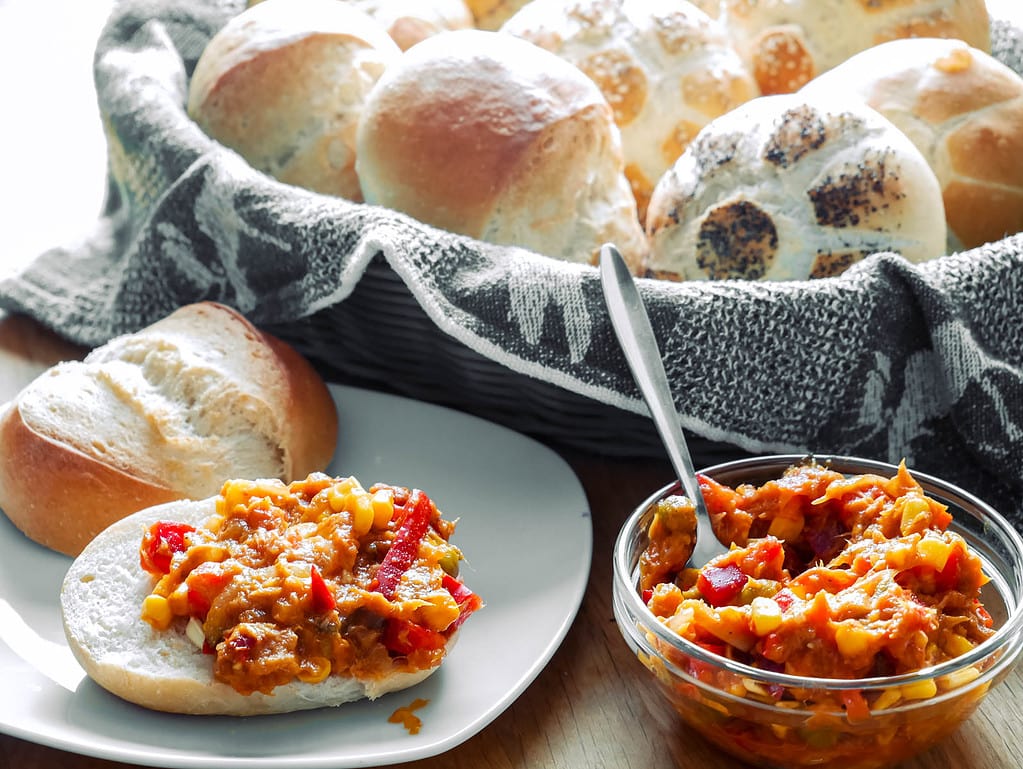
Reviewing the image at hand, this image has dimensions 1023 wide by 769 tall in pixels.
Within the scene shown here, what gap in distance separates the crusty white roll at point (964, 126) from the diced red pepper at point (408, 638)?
4.17 ft

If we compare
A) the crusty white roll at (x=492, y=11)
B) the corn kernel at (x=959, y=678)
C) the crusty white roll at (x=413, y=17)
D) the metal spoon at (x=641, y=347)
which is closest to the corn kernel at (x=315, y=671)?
the metal spoon at (x=641, y=347)

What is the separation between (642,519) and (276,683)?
1.78 ft

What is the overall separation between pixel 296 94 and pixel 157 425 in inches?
32.7

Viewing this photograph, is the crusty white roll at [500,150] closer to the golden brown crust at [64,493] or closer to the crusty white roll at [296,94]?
the crusty white roll at [296,94]

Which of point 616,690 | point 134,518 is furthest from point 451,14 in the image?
point 616,690

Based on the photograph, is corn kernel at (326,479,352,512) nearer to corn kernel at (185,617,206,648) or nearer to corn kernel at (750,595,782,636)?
corn kernel at (185,617,206,648)

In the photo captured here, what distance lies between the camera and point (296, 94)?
2385 millimetres

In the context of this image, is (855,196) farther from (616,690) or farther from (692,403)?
(616,690)

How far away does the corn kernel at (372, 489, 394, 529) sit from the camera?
1607 mm

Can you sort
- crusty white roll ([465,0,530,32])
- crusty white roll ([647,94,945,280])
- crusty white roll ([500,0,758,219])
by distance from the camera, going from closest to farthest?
crusty white roll ([647,94,945,280])
crusty white roll ([500,0,758,219])
crusty white roll ([465,0,530,32])

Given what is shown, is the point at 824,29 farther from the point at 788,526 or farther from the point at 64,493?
the point at 64,493

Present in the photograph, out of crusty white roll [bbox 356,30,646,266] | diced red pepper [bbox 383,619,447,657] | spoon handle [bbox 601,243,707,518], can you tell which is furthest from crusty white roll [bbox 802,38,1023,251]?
diced red pepper [bbox 383,619,447,657]

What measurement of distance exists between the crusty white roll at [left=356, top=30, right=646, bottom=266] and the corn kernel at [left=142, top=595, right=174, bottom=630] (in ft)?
2.95

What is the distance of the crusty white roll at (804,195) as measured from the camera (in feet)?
6.45
